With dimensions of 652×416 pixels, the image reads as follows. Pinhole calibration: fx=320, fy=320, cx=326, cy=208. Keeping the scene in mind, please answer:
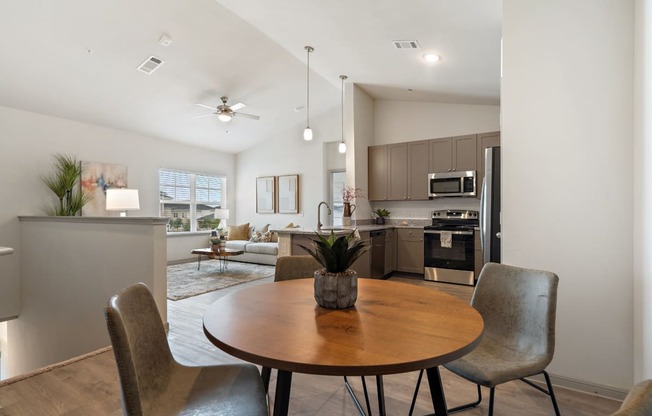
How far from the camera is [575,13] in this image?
→ 2.04 m

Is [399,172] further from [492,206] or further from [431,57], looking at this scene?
[492,206]

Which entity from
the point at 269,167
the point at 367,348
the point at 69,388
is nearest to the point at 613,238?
the point at 367,348

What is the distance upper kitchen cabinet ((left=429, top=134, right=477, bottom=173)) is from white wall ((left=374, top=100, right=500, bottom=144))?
0.34 m

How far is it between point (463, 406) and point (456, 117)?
4.62m

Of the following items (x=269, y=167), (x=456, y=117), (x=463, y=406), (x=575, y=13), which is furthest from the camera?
(x=269, y=167)

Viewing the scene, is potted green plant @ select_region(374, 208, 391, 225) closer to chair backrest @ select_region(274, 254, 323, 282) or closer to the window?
chair backrest @ select_region(274, 254, 323, 282)

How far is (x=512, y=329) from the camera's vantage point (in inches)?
64.5

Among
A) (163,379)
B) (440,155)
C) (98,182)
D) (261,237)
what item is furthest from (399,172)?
(98,182)

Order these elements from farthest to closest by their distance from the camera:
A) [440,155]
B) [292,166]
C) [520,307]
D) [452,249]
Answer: [292,166]
[440,155]
[452,249]
[520,307]

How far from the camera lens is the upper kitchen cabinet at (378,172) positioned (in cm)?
570

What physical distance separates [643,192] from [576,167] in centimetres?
38

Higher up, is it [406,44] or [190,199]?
[406,44]

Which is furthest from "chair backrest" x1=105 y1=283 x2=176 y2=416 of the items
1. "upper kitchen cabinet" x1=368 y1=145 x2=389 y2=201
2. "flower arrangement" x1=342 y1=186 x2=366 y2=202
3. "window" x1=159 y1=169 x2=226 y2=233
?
"window" x1=159 y1=169 x2=226 y2=233

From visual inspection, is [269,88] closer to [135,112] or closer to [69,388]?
[135,112]
